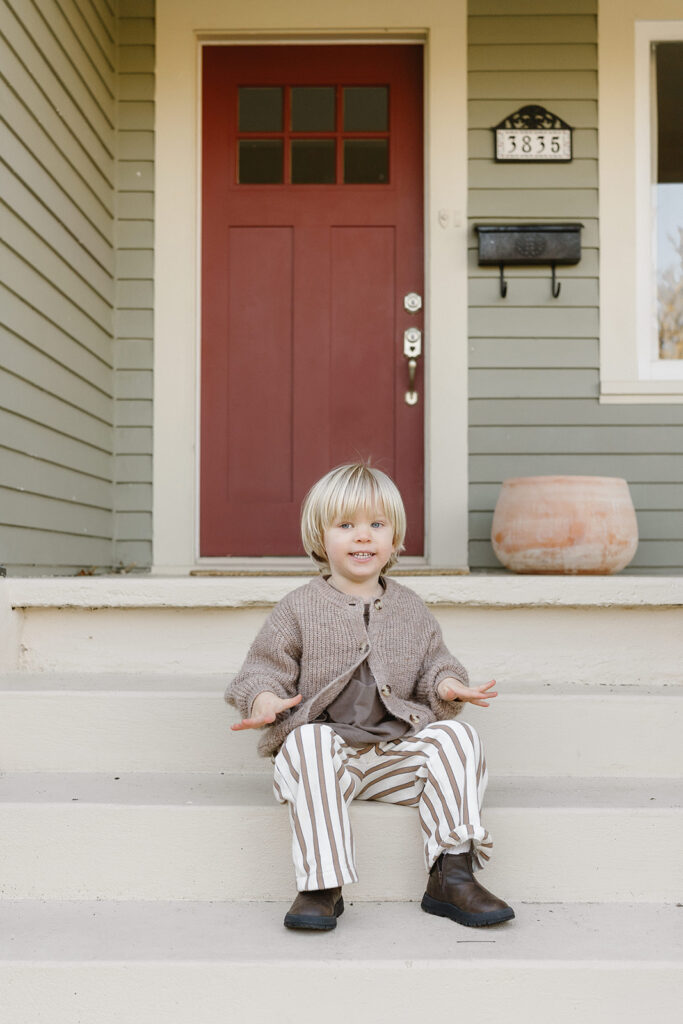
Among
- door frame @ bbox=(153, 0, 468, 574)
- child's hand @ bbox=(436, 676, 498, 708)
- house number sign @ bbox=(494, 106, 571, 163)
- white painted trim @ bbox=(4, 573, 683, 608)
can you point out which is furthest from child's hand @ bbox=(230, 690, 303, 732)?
house number sign @ bbox=(494, 106, 571, 163)

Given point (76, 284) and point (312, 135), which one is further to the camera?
point (312, 135)

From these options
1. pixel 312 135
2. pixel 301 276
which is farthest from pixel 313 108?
pixel 301 276

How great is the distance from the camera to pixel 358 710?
193 cm

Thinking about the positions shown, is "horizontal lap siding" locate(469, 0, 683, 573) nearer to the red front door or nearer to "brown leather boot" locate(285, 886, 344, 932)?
the red front door

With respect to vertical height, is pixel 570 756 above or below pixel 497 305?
below

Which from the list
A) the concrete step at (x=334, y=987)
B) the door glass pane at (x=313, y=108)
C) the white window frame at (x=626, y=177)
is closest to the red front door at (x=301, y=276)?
the door glass pane at (x=313, y=108)

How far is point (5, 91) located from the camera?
2.72 m

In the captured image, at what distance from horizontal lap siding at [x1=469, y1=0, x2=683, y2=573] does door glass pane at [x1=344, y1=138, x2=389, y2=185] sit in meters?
0.37

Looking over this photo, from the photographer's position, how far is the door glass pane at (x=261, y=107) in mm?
3934

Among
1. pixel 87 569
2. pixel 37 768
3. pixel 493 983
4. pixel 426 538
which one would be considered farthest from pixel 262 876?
pixel 426 538

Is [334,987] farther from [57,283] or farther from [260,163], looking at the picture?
[260,163]

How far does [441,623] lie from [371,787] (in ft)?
2.30

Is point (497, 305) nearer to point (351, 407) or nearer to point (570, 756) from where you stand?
point (351, 407)

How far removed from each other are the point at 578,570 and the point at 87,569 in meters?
1.71
